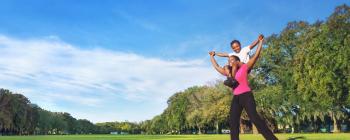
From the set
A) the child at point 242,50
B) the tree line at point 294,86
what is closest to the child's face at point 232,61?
the child at point 242,50

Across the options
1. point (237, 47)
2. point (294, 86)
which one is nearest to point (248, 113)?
point (237, 47)

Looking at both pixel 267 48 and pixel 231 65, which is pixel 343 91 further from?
pixel 231 65

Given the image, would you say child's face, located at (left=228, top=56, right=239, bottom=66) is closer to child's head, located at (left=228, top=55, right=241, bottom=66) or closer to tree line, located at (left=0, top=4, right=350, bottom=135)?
child's head, located at (left=228, top=55, right=241, bottom=66)

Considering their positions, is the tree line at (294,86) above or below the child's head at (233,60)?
above

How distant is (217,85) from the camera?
3076 inches

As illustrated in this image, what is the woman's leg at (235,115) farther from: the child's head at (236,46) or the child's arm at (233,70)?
the child's head at (236,46)

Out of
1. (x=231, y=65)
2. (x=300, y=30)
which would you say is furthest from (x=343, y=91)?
(x=231, y=65)

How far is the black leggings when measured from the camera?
25.6 feet

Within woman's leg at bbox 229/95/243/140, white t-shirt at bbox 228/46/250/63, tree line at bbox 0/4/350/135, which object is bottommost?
woman's leg at bbox 229/95/243/140

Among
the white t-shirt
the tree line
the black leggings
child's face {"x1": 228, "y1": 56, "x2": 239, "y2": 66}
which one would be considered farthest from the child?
the tree line

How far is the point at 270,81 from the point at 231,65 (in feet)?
190

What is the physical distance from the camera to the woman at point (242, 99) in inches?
308

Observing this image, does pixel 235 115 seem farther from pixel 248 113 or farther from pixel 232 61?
pixel 232 61

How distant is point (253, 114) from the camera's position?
7.79 meters
